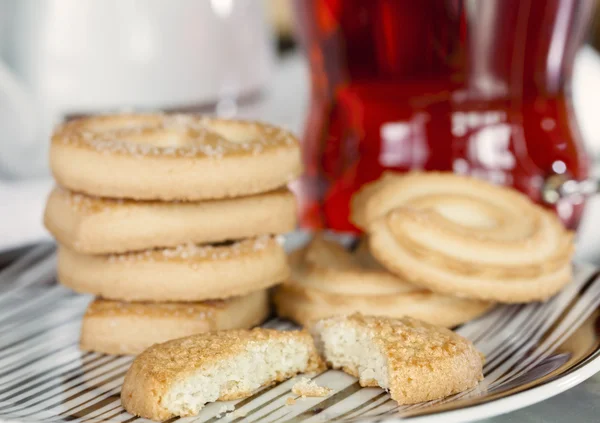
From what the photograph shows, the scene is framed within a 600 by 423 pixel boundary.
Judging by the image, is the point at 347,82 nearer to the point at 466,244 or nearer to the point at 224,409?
the point at 466,244

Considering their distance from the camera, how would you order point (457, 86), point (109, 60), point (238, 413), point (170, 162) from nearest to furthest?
point (238, 413)
point (170, 162)
point (457, 86)
point (109, 60)

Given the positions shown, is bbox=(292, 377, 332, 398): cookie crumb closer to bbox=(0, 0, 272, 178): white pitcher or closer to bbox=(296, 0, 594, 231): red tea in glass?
bbox=(296, 0, 594, 231): red tea in glass

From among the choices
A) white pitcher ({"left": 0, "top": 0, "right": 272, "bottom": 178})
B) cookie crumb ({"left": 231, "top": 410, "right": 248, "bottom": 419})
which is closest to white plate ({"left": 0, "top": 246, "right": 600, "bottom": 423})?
cookie crumb ({"left": 231, "top": 410, "right": 248, "bottom": 419})

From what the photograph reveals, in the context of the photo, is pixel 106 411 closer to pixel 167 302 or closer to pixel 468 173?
pixel 167 302

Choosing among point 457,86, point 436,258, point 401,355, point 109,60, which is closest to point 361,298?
point 436,258

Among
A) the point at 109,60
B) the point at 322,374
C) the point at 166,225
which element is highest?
the point at 109,60

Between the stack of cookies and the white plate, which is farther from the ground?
the stack of cookies

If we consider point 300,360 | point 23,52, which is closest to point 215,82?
point 23,52
